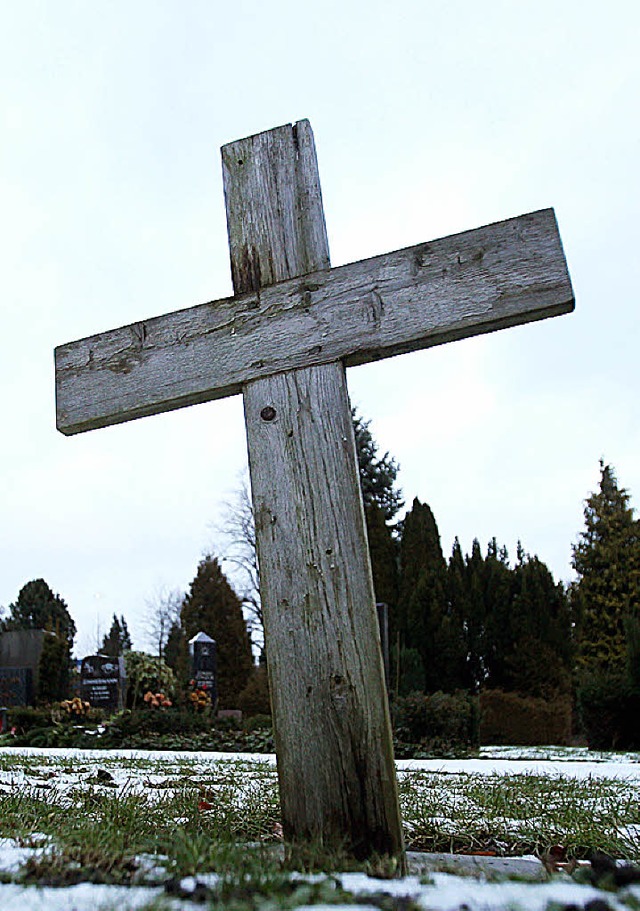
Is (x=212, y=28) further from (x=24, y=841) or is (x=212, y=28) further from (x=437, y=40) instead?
(x=24, y=841)

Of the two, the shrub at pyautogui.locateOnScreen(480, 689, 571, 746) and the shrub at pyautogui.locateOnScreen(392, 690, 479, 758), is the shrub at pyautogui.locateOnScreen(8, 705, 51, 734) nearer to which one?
the shrub at pyautogui.locateOnScreen(392, 690, 479, 758)

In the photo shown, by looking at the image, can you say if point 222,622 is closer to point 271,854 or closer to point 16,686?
point 16,686

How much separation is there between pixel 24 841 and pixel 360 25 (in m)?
5.98

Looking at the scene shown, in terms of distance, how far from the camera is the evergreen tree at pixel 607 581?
70.2ft

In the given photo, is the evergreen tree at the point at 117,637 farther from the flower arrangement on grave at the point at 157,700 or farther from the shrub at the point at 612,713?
the shrub at the point at 612,713

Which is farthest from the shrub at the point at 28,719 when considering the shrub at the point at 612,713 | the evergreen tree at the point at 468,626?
the evergreen tree at the point at 468,626

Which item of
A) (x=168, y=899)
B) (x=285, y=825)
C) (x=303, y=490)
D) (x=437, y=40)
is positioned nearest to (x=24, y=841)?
(x=285, y=825)

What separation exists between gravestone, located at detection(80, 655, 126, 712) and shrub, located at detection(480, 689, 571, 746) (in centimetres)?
861

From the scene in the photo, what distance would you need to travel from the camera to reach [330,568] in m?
2.04

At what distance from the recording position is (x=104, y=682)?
15.9 metres

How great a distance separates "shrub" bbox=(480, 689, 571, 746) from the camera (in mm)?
17188

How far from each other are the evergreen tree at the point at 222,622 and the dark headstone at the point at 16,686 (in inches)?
245

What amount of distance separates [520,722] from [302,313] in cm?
1726

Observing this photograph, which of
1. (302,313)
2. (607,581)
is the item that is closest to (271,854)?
(302,313)
